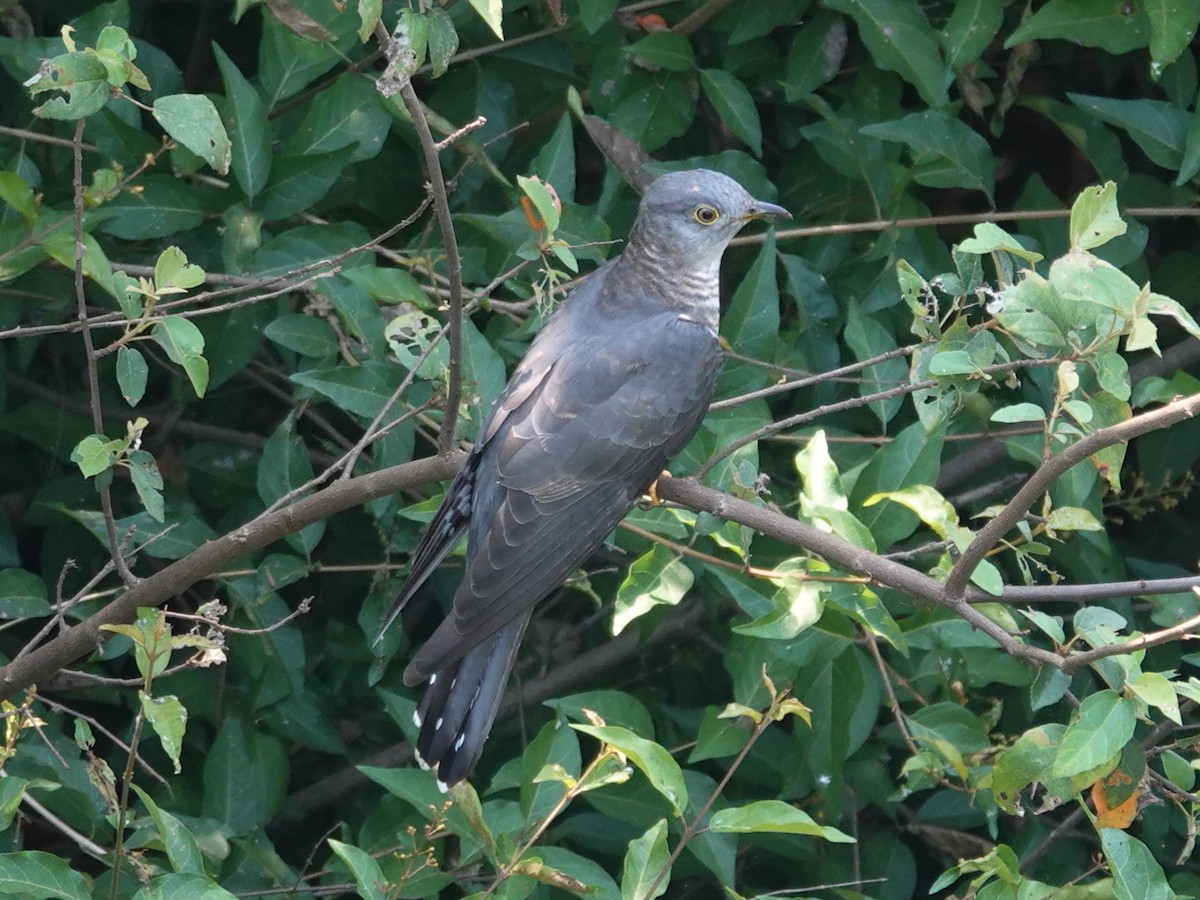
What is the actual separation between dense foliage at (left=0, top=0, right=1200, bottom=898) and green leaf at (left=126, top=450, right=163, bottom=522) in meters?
0.02

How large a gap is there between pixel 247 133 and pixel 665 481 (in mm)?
1059

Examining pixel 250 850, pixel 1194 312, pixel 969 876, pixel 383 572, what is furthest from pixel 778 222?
pixel 250 850

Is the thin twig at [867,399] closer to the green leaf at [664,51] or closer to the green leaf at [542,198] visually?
the green leaf at [542,198]

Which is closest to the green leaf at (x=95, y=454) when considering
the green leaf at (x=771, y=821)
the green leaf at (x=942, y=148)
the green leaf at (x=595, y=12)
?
the green leaf at (x=771, y=821)

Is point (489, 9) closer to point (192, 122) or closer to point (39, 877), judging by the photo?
point (192, 122)

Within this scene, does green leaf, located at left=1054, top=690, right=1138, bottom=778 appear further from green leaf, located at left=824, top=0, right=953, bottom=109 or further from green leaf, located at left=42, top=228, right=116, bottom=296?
green leaf, located at left=42, top=228, right=116, bottom=296

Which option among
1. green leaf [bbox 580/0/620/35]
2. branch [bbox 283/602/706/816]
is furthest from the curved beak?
branch [bbox 283/602/706/816]

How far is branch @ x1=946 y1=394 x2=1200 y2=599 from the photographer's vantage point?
175 cm

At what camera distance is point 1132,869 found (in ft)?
6.41

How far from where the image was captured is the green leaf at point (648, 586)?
94.4 inches

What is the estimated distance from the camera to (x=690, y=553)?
2.46 m

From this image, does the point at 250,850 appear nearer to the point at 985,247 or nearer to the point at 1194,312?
the point at 985,247

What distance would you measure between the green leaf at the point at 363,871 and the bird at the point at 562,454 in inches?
15.1

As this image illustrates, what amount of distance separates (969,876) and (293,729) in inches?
55.1
